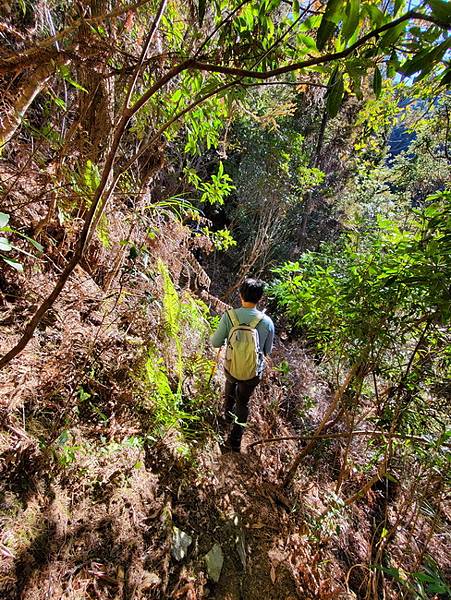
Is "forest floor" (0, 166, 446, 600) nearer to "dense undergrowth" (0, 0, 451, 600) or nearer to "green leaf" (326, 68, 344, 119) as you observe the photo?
"dense undergrowth" (0, 0, 451, 600)

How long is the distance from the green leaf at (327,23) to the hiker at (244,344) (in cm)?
198

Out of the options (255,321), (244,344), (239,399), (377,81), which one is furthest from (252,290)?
(377,81)

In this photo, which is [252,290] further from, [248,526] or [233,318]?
[248,526]

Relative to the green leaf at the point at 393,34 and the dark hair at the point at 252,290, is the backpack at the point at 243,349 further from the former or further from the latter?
the green leaf at the point at 393,34

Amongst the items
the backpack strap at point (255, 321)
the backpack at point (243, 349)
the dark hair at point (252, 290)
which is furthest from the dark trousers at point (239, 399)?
the dark hair at point (252, 290)

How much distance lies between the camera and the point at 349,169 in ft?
28.9

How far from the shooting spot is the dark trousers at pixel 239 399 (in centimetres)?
278

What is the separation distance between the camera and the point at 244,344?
2613mm

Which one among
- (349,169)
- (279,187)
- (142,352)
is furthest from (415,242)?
(349,169)

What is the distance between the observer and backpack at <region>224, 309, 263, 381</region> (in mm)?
2619

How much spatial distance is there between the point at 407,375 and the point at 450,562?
2.47 metres

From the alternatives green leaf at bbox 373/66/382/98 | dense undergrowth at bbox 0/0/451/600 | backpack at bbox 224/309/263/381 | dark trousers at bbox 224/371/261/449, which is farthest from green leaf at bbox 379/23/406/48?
dark trousers at bbox 224/371/261/449

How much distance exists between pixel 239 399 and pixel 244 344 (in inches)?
25.2

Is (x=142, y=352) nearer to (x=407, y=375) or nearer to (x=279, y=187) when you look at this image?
(x=407, y=375)
